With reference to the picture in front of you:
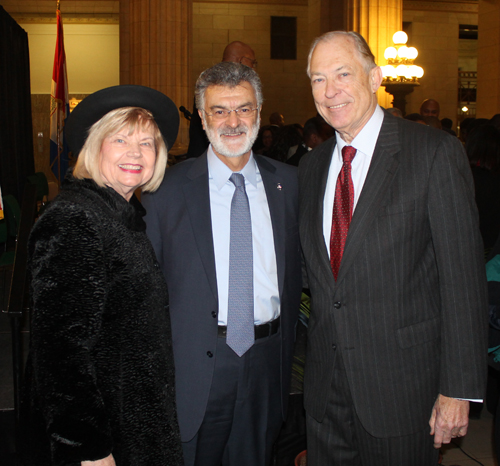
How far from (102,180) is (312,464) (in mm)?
1514

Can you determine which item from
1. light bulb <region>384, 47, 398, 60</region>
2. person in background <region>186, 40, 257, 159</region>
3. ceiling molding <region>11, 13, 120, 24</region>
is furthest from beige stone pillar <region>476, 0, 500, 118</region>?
ceiling molding <region>11, 13, 120, 24</region>

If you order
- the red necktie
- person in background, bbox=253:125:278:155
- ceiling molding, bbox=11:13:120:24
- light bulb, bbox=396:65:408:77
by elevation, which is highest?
ceiling molding, bbox=11:13:120:24

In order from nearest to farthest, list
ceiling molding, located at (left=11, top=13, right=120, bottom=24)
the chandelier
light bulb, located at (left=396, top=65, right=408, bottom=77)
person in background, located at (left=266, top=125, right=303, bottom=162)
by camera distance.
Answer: person in background, located at (left=266, top=125, right=303, bottom=162) < the chandelier < light bulb, located at (left=396, top=65, right=408, bottom=77) < ceiling molding, located at (left=11, top=13, right=120, bottom=24)

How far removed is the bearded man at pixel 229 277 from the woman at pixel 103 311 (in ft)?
0.92

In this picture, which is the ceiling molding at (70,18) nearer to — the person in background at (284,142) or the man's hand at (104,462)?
the person in background at (284,142)

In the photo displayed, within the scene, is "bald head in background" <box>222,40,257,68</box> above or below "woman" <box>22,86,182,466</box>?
above

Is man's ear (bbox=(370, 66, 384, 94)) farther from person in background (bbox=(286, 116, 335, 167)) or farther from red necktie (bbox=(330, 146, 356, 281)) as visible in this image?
person in background (bbox=(286, 116, 335, 167))

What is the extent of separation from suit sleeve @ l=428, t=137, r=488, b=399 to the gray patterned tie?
78 cm

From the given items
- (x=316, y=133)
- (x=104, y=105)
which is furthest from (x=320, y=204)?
(x=316, y=133)

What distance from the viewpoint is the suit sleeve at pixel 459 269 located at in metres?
1.90

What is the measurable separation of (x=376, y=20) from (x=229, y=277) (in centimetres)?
1006

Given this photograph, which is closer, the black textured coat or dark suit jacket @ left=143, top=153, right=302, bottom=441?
the black textured coat

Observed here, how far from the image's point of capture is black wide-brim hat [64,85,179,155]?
1.93 meters

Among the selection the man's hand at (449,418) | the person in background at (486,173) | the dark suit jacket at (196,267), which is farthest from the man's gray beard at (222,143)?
the person in background at (486,173)
